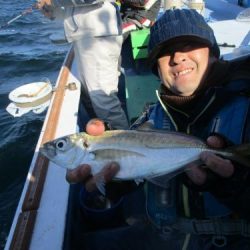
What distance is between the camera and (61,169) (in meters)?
2.63

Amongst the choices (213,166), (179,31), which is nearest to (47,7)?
(179,31)

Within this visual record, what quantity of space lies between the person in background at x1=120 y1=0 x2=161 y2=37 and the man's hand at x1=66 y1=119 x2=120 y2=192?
3.06 metres

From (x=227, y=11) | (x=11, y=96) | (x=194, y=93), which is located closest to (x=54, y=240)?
(x=194, y=93)

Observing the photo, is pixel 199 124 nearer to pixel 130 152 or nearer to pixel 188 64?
pixel 188 64

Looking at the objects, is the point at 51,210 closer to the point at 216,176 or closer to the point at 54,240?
the point at 54,240

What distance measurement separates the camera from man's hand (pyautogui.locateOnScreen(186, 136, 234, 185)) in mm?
1604

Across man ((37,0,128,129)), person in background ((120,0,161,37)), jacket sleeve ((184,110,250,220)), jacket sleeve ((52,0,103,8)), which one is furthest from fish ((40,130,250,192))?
person in background ((120,0,161,37))

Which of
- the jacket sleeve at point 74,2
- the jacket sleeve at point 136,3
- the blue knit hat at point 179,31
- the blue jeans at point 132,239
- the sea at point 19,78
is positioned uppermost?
the blue knit hat at point 179,31

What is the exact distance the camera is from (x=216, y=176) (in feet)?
5.53

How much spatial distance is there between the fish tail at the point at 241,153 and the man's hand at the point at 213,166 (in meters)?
0.04

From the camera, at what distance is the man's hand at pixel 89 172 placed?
1754 mm

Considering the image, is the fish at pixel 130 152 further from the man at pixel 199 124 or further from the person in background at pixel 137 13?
the person in background at pixel 137 13

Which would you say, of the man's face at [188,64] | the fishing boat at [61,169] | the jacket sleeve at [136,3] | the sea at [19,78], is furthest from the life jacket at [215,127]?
the jacket sleeve at [136,3]

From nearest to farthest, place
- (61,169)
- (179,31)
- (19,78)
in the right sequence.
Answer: (179,31) < (61,169) < (19,78)
